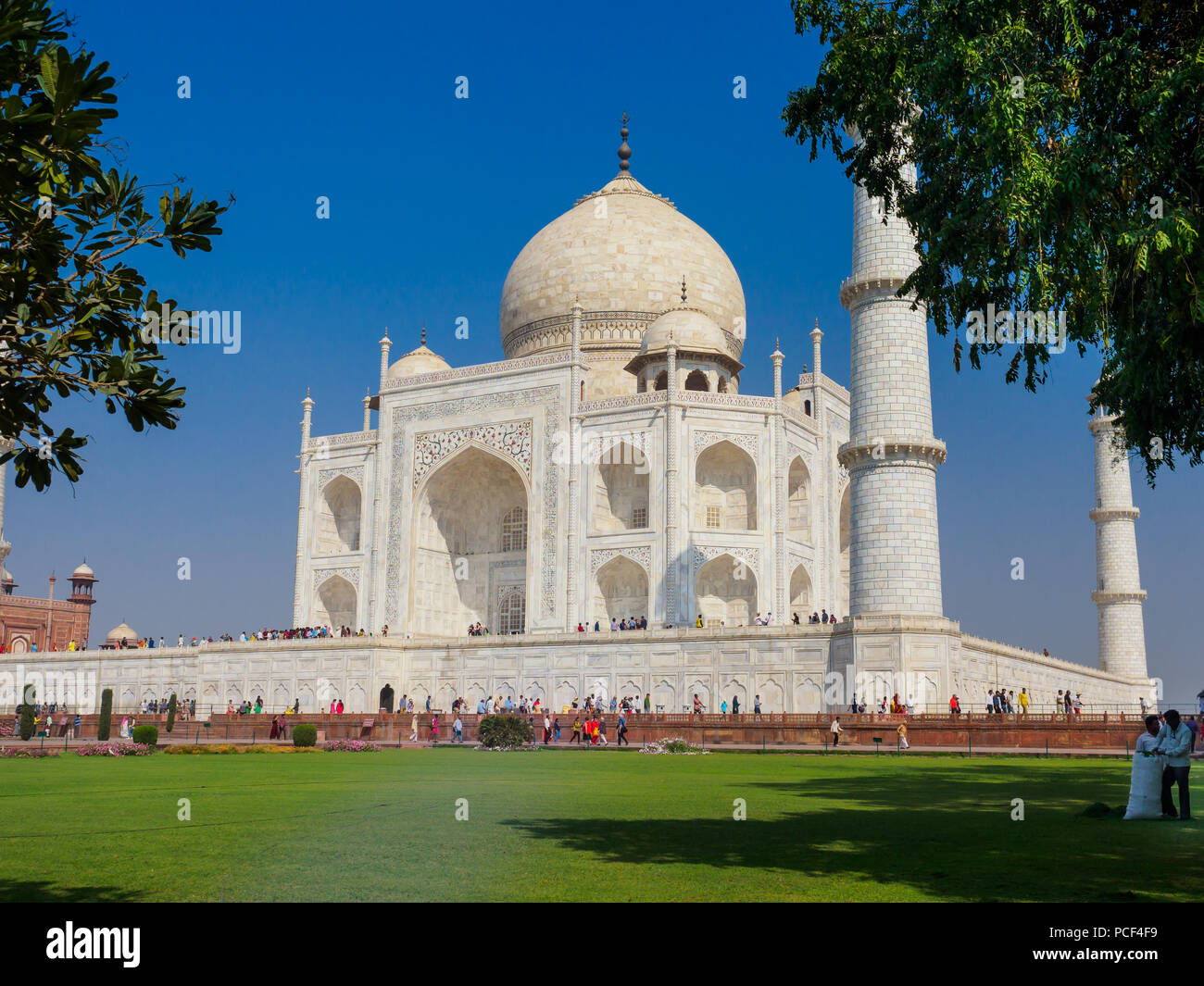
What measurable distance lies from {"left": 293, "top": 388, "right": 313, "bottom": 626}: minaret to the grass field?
2399 cm

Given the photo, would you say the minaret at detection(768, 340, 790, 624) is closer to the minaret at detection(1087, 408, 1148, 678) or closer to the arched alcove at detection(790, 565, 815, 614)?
the arched alcove at detection(790, 565, 815, 614)

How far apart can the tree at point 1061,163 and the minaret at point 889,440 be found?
1345cm

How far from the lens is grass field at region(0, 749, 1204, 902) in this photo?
17.5ft

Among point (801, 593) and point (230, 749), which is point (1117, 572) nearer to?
point (801, 593)

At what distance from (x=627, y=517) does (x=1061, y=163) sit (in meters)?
27.2

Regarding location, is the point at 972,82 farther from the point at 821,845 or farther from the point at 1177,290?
the point at 821,845

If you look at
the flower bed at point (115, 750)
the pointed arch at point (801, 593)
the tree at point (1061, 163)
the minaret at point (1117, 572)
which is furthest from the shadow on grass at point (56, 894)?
the minaret at point (1117, 572)

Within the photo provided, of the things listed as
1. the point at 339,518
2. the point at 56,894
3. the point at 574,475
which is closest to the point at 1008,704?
the point at 574,475

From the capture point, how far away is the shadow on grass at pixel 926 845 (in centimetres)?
546

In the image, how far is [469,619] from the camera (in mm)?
36406

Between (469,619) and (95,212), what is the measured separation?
3272cm

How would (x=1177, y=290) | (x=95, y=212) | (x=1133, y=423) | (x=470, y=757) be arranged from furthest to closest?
(x=470, y=757), (x=1133, y=423), (x=1177, y=290), (x=95, y=212)

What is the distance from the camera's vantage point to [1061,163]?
21.6 ft
